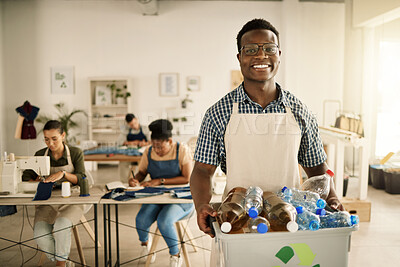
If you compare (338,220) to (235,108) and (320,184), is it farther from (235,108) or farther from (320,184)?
(235,108)

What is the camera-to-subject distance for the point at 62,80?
7.71 m

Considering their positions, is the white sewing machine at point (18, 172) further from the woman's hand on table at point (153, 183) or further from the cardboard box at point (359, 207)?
the cardboard box at point (359, 207)

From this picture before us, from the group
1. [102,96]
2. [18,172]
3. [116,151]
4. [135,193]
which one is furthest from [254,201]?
[102,96]

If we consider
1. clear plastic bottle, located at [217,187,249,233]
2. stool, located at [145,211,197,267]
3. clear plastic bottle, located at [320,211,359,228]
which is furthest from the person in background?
clear plastic bottle, located at [320,211,359,228]

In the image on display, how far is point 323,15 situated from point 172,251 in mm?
6407

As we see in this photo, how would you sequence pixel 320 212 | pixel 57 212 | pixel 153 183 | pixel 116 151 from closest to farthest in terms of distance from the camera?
pixel 320 212, pixel 57 212, pixel 153 183, pixel 116 151

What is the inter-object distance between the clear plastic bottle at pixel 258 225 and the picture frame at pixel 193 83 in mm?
6695

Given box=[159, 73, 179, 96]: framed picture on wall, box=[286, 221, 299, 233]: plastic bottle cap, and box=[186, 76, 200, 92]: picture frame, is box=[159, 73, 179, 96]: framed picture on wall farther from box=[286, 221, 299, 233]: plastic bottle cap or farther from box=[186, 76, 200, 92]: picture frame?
box=[286, 221, 299, 233]: plastic bottle cap

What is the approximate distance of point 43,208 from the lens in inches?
115

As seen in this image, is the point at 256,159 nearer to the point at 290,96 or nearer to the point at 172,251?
the point at 290,96

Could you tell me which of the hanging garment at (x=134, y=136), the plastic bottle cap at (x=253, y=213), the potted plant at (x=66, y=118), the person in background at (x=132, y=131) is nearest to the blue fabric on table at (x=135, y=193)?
the plastic bottle cap at (x=253, y=213)

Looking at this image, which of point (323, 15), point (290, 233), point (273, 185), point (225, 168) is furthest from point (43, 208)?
point (323, 15)

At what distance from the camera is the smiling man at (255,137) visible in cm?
153

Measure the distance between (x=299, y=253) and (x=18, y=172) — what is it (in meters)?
2.37
